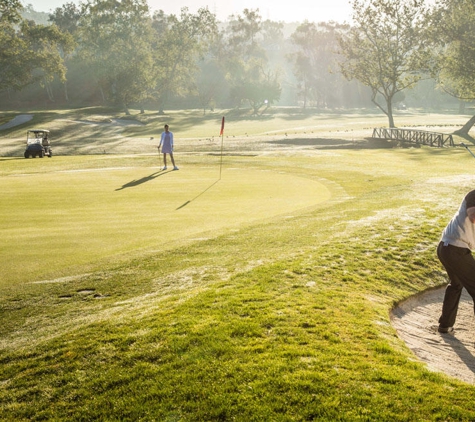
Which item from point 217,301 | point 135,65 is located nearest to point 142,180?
point 217,301

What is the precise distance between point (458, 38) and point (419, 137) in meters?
16.9

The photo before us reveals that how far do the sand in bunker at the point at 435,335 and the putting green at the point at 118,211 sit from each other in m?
5.88

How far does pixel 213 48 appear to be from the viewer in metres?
154

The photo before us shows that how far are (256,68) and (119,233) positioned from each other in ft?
403

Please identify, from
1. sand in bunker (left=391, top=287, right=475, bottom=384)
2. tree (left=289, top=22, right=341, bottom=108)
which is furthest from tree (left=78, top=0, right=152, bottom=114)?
sand in bunker (left=391, top=287, right=475, bottom=384)

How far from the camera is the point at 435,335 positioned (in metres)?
8.43

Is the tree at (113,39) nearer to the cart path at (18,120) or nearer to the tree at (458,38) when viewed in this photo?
the cart path at (18,120)

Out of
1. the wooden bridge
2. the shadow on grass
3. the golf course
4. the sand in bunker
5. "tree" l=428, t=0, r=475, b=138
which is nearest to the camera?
the golf course

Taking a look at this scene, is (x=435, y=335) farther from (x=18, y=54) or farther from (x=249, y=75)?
(x=249, y=75)

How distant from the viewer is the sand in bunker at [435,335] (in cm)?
724

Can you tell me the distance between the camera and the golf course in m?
5.74

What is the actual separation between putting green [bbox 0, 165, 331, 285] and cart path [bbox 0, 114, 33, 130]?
50.2 metres

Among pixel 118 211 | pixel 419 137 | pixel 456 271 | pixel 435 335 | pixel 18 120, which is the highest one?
pixel 456 271

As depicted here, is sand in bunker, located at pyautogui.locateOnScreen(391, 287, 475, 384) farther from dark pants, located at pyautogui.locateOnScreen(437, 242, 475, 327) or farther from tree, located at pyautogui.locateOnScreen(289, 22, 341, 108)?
tree, located at pyautogui.locateOnScreen(289, 22, 341, 108)
